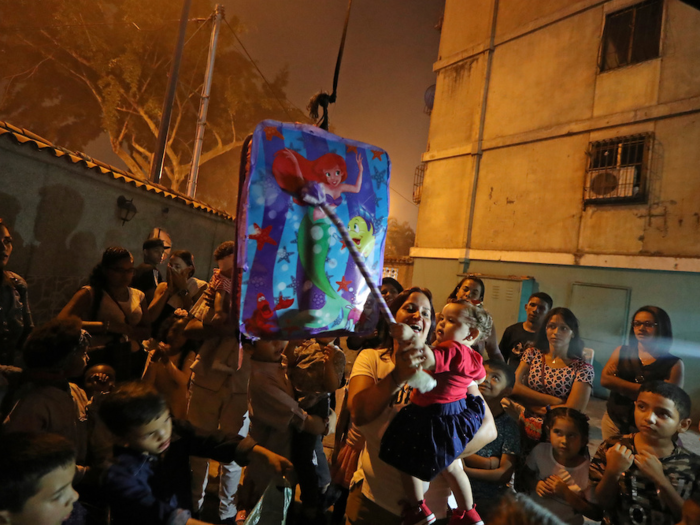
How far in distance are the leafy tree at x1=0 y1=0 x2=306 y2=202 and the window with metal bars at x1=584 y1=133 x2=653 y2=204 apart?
44.3ft

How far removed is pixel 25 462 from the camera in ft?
4.79

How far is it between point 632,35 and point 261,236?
11.2 metres

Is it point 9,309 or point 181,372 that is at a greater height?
point 9,309

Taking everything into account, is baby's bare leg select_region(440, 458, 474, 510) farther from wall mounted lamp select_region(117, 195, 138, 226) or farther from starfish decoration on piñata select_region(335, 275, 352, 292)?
wall mounted lamp select_region(117, 195, 138, 226)

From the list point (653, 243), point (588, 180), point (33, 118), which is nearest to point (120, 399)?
point (653, 243)

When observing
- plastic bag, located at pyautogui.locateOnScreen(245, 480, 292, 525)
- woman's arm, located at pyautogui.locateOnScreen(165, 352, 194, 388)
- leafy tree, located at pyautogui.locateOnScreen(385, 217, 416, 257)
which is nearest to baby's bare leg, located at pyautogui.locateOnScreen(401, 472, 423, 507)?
plastic bag, located at pyautogui.locateOnScreen(245, 480, 292, 525)

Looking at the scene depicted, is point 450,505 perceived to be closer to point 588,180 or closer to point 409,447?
point 409,447

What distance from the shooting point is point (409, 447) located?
182 cm

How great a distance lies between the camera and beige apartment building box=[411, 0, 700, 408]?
27.3 ft

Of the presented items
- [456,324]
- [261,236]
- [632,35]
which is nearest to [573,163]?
[632,35]

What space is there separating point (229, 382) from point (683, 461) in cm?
277

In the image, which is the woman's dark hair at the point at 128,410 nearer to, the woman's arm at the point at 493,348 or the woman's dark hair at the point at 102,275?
the woman's dark hair at the point at 102,275

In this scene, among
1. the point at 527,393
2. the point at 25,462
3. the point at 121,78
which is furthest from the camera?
the point at 121,78

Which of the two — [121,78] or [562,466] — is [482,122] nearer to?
[562,466]
